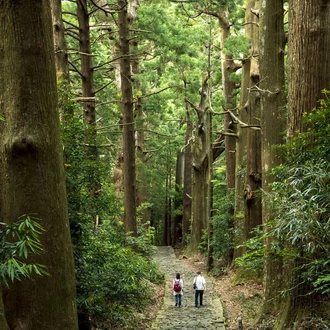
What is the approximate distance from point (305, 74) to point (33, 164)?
470 cm

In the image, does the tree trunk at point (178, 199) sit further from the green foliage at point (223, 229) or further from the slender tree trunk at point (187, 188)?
the green foliage at point (223, 229)

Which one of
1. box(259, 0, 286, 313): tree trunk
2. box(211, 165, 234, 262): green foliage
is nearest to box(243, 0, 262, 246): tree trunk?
box(259, 0, 286, 313): tree trunk

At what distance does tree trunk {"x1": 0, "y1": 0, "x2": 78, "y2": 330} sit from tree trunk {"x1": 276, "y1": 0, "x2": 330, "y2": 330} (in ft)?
12.9

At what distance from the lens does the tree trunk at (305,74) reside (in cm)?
719

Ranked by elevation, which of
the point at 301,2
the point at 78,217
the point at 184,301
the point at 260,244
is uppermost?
the point at 301,2

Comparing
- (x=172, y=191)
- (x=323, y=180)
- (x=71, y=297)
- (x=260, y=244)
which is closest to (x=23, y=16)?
(x=71, y=297)

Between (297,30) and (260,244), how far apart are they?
4472 millimetres

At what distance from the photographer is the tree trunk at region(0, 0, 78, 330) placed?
16.1 ft

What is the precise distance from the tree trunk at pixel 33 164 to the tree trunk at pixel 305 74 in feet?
12.9

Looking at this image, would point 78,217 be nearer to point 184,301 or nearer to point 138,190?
point 184,301

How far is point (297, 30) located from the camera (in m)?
7.48

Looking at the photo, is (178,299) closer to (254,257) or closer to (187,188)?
(254,257)

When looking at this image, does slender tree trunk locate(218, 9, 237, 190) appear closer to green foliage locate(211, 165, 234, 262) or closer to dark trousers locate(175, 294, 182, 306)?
green foliage locate(211, 165, 234, 262)

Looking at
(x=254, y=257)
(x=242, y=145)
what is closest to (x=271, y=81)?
(x=254, y=257)
